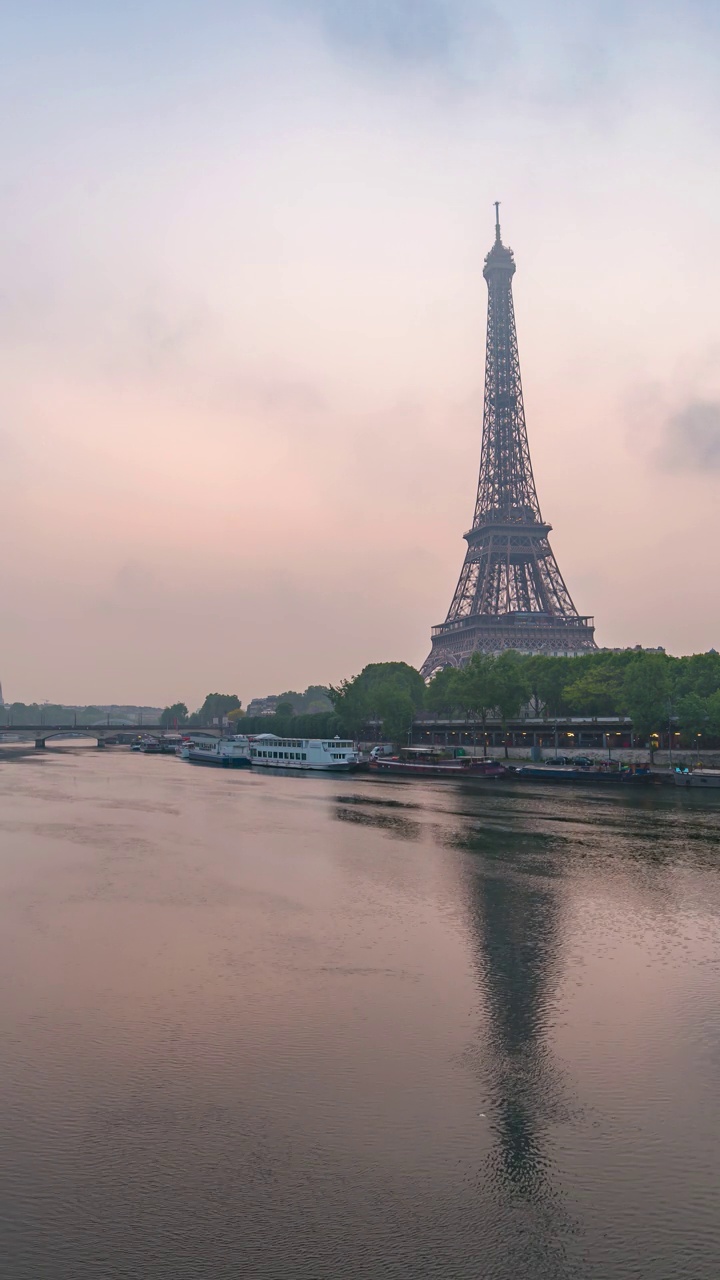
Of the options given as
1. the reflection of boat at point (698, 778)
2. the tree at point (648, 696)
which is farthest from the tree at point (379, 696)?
the reflection of boat at point (698, 778)

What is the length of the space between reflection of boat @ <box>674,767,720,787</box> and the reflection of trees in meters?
53.6

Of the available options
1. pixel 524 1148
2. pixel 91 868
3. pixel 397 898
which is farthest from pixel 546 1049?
pixel 91 868

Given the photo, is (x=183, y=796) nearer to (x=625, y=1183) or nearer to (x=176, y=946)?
(x=176, y=946)

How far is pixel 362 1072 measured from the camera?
21.9 meters

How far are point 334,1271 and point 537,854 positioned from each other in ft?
130

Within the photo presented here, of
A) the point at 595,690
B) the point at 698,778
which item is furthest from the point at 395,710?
the point at 698,778

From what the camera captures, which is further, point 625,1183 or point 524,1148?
point 524,1148

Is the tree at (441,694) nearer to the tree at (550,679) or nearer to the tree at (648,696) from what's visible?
the tree at (550,679)

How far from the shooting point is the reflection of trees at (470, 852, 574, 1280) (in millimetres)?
15438

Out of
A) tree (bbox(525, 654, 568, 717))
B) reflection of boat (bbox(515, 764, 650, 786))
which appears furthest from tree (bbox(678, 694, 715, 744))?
tree (bbox(525, 654, 568, 717))

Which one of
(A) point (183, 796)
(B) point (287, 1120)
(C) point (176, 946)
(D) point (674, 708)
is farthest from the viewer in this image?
(D) point (674, 708)

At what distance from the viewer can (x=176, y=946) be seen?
33.6 meters

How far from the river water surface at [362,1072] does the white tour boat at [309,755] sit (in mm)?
82160

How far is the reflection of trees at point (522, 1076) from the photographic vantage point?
15.4 meters
